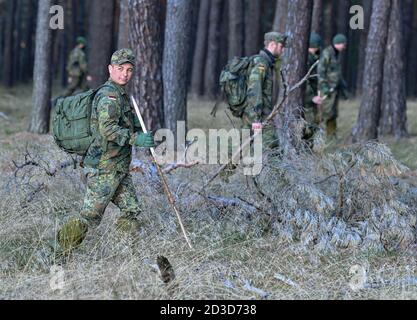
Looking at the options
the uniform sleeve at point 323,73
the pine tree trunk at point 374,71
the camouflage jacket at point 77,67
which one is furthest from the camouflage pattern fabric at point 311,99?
the camouflage jacket at point 77,67

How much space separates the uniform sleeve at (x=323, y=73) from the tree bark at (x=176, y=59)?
8.70 ft

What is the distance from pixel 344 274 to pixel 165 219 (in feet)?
5.90

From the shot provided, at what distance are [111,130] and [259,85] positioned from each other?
259 centimetres

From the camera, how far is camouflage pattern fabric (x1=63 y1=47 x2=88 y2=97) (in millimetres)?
18234

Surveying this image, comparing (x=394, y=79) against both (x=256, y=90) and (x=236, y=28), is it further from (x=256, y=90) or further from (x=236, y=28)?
(x=236, y=28)

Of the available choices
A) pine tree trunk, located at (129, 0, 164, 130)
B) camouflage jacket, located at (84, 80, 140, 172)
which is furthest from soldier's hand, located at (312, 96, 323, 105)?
camouflage jacket, located at (84, 80, 140, 172)

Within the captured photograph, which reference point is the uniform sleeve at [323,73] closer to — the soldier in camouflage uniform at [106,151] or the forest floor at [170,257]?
the forest floor at [170,257]

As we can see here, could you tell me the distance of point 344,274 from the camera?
627cm

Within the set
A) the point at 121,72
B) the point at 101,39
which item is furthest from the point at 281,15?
the point at 121,72

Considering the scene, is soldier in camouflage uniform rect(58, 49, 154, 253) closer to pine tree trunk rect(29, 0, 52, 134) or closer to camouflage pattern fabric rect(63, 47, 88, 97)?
pine tree trunk rect(29, 0, 52, 134)

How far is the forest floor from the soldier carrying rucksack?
69 centimetres

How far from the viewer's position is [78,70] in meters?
18.2

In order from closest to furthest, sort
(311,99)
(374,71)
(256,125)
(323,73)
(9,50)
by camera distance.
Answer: (256,125) < (374,71) < (311,99) < (323,73) < (9,50)

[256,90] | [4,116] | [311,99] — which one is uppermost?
[256,90]
